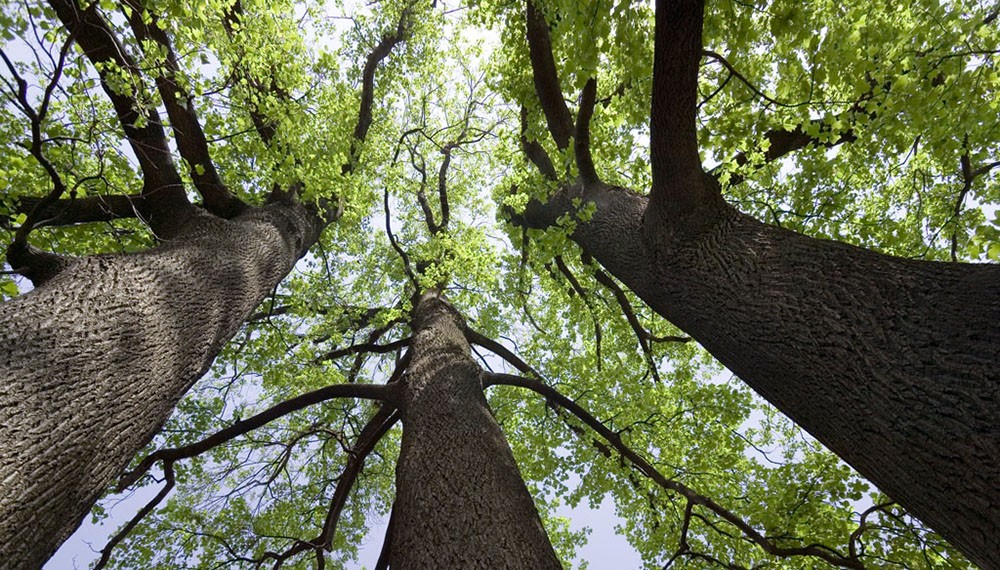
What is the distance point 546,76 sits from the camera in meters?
4.47

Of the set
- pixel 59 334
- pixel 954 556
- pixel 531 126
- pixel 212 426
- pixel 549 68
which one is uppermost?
pixel 531 126

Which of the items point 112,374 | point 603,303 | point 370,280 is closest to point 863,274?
point 112,374

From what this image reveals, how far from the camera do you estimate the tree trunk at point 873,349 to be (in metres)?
1.56

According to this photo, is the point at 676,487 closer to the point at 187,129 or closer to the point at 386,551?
the point at 386,551

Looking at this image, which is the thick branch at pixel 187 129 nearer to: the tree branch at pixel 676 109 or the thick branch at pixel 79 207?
the thick branch at pixel 79 207

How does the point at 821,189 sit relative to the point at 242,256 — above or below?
above

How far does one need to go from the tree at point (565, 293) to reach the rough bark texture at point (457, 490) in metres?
0.02

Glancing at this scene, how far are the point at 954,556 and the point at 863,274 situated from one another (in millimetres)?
4095

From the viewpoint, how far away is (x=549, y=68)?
4.42 m

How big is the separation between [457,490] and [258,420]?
98.1 inches

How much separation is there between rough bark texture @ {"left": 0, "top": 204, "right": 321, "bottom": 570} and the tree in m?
0.02

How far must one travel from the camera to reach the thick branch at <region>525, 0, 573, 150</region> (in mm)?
4184

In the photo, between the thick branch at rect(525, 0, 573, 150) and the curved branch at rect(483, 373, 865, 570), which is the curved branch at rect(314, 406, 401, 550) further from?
the thick branch at rect(525, 0, 573, 150)

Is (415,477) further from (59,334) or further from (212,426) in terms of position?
(212,426)
